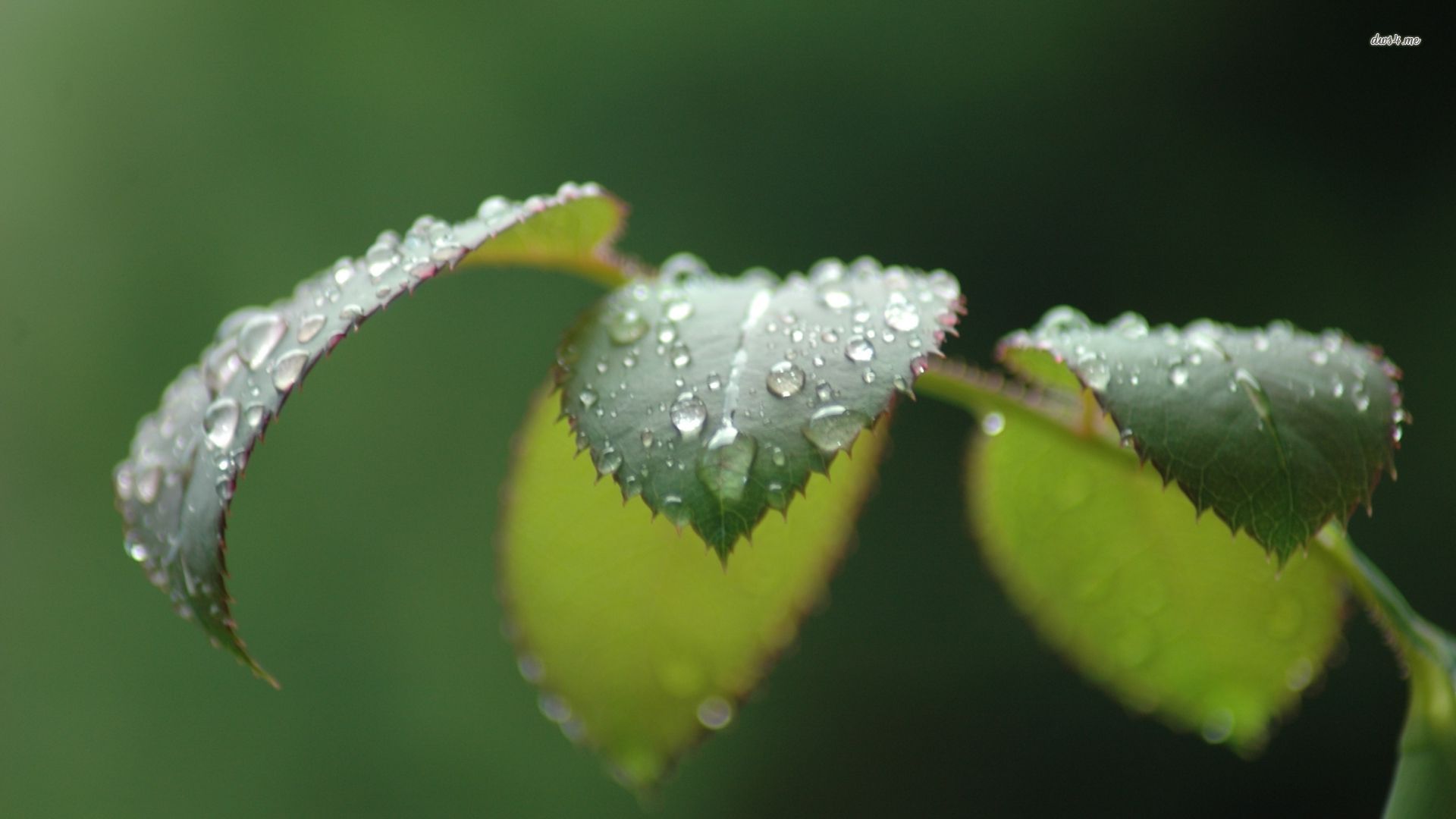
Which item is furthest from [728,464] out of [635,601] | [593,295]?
[593,295]

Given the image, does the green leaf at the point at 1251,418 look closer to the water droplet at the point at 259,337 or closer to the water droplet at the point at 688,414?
the water droplet at the point at 688,414

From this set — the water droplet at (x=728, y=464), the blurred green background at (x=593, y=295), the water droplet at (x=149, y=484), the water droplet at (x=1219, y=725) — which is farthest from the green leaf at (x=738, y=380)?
the blurred green background at (x=593, y=295)

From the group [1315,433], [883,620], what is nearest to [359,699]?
[883,620]

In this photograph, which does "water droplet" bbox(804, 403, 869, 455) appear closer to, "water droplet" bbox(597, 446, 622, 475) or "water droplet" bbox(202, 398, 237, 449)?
"water droplet" bbox(597, 446, 622, 475)

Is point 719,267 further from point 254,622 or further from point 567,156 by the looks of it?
point 254,622

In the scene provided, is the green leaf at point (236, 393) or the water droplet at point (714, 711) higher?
the green leaf at point (236, 393)

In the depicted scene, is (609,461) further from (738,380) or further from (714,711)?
(714,711)
